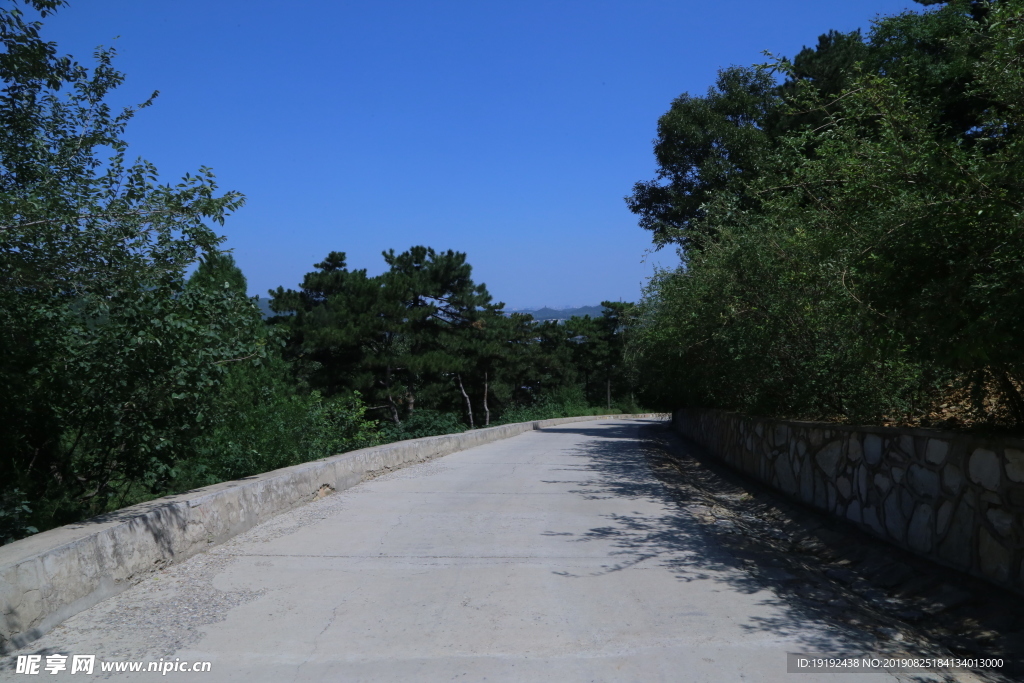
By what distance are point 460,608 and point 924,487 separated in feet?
13.3

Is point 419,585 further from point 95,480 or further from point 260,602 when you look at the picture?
point 95,480

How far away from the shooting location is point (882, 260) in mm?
6277

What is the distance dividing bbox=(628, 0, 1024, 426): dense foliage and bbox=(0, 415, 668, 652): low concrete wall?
20.1 feet

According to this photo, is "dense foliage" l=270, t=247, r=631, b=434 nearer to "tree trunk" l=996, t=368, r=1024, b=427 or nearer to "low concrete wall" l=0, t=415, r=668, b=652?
"low concrete wall" l=0, t=415, r=668, b=652

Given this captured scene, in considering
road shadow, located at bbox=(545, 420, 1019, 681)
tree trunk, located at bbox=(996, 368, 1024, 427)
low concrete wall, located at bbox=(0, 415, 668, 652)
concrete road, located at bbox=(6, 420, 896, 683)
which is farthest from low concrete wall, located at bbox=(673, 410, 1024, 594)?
low concrete wall, located at bbox=(0, 415, 668, 652)

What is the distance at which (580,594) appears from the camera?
6035mm

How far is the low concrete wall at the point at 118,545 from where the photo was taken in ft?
16.0

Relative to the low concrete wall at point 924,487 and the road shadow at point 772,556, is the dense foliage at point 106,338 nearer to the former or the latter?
the road shadow at point 772,556

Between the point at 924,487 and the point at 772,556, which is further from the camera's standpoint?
the point at 772,556

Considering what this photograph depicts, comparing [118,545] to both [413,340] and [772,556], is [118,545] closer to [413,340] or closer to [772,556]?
[772,556]

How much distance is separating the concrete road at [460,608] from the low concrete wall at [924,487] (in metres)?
1.38

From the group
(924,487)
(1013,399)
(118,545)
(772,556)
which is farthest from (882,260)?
(118,545)

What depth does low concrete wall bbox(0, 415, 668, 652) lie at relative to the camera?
192 inches

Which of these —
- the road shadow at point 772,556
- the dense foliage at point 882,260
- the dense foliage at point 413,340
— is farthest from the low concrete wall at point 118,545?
the dense foliage at point 413,340
